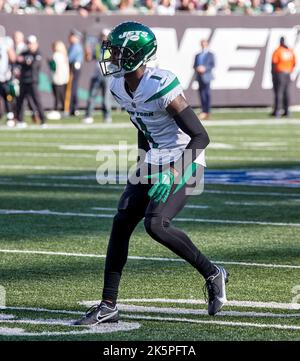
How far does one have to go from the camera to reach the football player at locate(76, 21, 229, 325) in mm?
7633

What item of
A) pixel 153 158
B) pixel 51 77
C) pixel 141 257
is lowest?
pixel 51 77

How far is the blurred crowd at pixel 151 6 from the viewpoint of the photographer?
3155cm

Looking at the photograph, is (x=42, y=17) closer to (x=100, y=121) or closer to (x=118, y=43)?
(x=100, y=121)

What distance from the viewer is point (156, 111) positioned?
7691 millimetres

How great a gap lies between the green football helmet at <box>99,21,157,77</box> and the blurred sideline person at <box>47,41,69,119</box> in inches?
856

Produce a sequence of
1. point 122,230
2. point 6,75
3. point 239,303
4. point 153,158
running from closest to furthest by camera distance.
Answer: point 122,230 → point 153,158 → point 239,303 → point 6,75

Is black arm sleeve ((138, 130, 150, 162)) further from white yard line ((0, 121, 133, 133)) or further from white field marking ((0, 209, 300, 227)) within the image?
white yard line ((0, 121, 133, 133))

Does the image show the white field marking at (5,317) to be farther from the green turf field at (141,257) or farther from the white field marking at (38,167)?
the white field marking at (38,167)

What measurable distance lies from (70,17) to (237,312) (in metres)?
23.2

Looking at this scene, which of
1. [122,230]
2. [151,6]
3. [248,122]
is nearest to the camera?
[122,230]

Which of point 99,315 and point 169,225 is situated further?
point 169,225

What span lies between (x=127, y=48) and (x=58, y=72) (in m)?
22.0

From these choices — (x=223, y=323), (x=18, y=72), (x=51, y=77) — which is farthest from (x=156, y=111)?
(x=51, y=77)

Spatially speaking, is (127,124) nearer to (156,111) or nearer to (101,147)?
(101,147)
